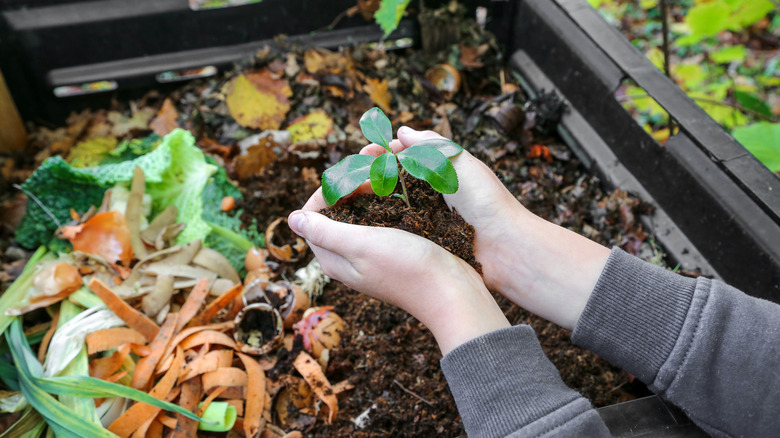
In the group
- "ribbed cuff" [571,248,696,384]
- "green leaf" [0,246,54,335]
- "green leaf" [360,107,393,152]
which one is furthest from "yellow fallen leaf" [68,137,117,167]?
"ribbed cuff" [571,248,696,384]

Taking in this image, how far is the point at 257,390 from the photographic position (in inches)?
57.6

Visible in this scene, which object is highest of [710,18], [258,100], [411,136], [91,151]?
[411,136]

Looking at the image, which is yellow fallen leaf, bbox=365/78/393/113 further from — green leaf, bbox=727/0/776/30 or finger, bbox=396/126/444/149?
green leaf, bbox=727/0/776/30

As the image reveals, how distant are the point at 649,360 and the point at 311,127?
162 cm

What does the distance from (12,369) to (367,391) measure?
1043 millimetres

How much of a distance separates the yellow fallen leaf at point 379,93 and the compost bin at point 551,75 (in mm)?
326

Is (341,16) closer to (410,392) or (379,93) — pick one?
(379,93)

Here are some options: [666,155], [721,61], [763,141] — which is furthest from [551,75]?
[721,61]

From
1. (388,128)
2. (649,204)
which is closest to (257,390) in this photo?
(388,128)

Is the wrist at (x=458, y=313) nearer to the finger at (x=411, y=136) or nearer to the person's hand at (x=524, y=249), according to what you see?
the person's hand at (x=524, y=249)

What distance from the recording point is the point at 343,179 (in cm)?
110

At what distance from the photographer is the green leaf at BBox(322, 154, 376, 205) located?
1091mm

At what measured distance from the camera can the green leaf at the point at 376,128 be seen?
115cm

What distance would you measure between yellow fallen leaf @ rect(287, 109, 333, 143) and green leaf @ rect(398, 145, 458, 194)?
1.16 m
